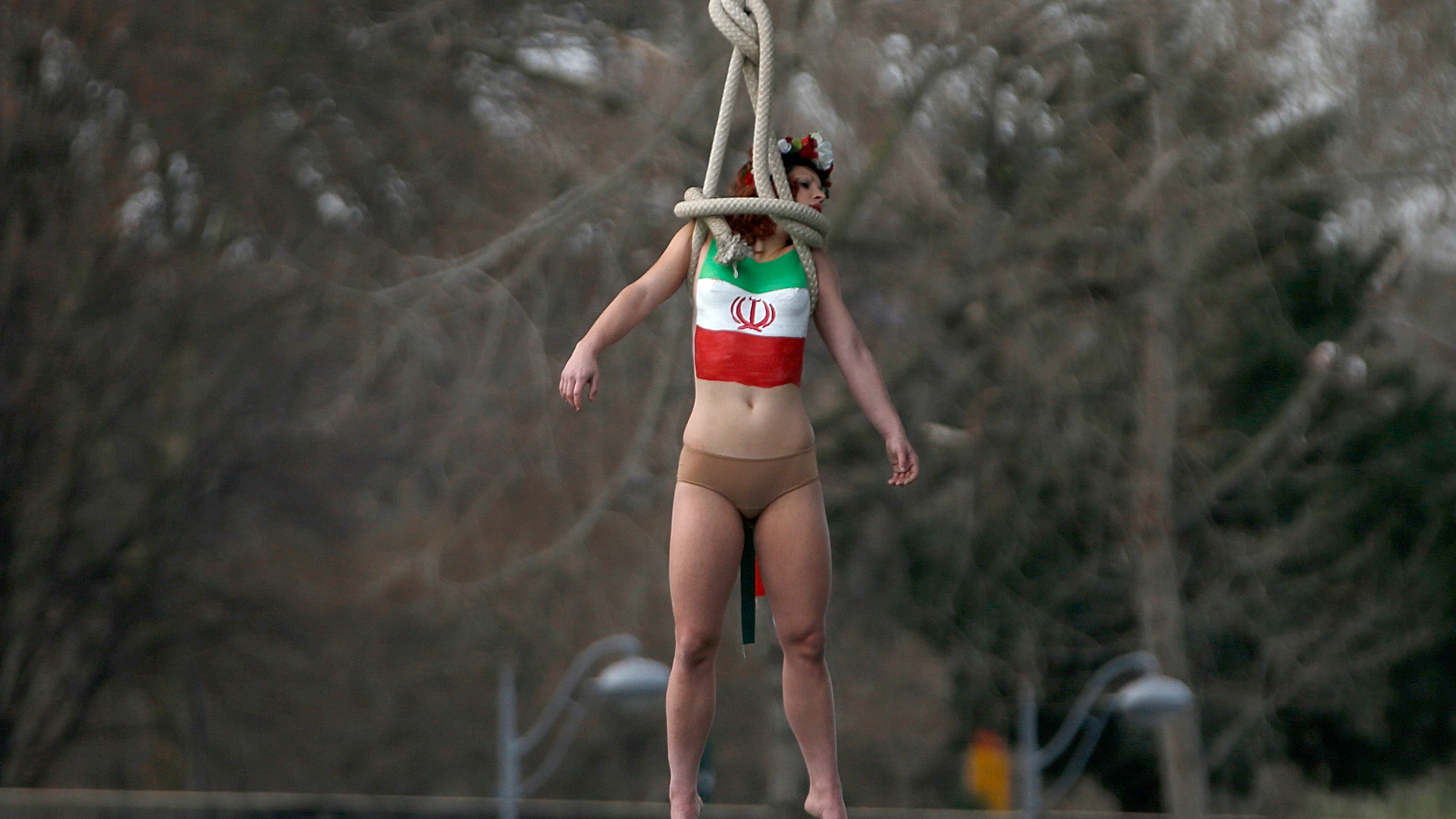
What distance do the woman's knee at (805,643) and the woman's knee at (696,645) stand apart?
0.15m

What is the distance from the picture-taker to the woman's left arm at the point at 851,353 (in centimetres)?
389

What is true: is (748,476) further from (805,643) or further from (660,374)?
(660,374)

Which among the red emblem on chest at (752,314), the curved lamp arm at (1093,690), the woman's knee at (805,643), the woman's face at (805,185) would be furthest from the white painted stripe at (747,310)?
the curved lamp arm at (1093,690)

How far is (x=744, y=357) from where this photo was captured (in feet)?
12.5

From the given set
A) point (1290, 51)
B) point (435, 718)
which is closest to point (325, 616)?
point (435, 718)

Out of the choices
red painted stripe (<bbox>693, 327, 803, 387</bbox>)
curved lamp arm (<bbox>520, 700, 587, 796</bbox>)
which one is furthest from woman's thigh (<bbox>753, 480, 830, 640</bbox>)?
curved lamp arm (<bbox>520, 700, 587, 796</bbox>)

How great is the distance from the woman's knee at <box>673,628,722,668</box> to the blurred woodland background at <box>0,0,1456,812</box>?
33.4ft

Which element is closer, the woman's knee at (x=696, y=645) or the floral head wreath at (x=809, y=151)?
the woman's knee at (x=696, y=645)

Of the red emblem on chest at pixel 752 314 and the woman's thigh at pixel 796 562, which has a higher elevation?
the red emblem on chest at pixel 752 314

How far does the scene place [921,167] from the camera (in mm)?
16578

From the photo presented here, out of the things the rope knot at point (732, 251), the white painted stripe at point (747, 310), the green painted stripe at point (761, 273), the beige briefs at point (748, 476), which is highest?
the rope knot at point (732, 251)

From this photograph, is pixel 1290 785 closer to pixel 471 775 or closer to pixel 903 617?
pixel 903 617

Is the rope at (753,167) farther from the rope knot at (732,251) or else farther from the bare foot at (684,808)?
the bare foot at (684,808)

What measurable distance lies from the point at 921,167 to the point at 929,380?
2089 mm
